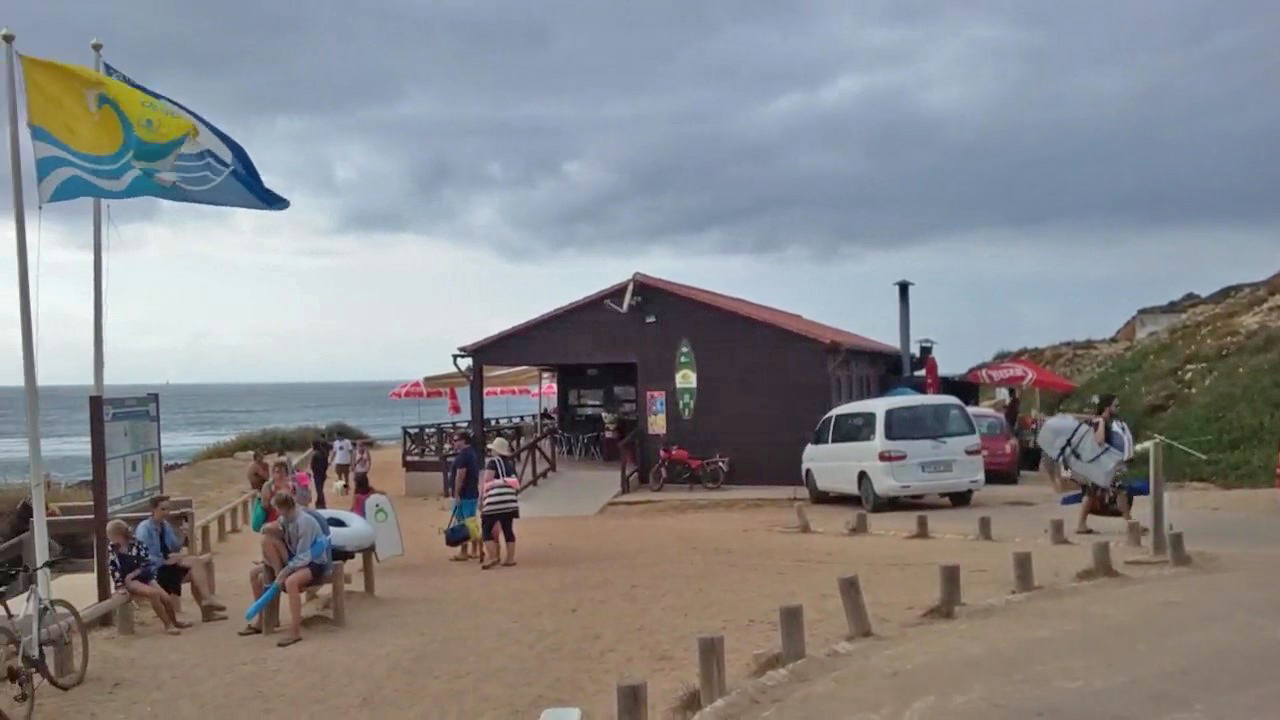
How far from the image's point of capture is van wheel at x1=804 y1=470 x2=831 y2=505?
2022 centimetres

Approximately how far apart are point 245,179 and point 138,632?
13.8 ft

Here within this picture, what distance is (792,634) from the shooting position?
318 inches

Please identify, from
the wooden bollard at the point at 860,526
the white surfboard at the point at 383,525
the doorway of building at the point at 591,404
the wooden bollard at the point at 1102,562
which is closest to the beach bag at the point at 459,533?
the white surfboard at the point at 383,525

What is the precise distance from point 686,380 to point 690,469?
5.40 feet

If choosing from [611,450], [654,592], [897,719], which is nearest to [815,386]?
[611,450]

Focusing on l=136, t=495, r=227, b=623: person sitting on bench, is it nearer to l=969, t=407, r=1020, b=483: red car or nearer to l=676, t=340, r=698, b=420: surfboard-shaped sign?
l=676, t=340, r=698, b=420: surfboard-shaped sign

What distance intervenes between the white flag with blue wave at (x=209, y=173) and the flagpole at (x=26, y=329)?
101 centimetres

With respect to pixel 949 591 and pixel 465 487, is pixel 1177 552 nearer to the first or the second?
pixel 949 591

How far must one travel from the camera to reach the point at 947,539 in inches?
577

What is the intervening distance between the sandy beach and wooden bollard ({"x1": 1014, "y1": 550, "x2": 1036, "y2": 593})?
0.24 meters

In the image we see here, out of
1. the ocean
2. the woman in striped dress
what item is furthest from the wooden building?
the ocean

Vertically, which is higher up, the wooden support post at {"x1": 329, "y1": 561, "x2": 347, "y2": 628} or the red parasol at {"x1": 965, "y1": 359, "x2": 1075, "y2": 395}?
the red parasol at {"x1": 965, "y1": 359, "x2": 1075, "y2": 395}

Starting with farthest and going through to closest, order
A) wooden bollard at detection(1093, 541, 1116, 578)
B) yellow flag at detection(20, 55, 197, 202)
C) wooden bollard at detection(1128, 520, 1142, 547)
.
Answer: wooden bollard at detection(1128, 520, 1142, 547)
wooden bollard at detection(1093, 541, 1116, 578)
yellow flag at detection(20, 55, 197, 202)

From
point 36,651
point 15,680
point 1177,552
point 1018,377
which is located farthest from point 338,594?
point 1018,377
